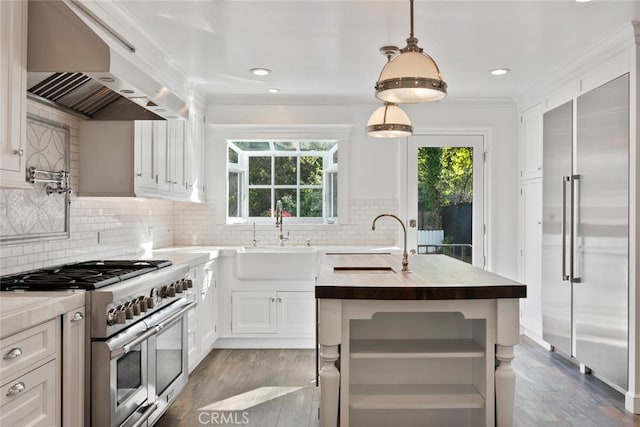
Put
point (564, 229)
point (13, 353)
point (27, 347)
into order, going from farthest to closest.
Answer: point (564, 229), point (27, 347), point (13, 353)

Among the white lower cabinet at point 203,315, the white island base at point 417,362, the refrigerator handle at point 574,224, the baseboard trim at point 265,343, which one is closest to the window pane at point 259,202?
the white lower cabinet at point 203,315

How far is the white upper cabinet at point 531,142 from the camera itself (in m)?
4.91

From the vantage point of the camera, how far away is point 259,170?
19.0 ft

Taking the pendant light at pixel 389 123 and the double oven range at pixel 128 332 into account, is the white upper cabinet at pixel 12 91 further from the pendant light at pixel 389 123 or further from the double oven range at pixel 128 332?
the pendant light at pixel 389 123

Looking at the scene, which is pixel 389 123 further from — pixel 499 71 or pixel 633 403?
pixel 633 403

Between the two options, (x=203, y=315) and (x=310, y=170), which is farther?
(x=310, y=170)

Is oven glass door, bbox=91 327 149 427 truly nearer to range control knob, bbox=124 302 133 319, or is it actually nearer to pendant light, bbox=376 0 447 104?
range control knob, bbox=124 302 133 319

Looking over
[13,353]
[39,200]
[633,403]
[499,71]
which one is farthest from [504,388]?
[499,71]

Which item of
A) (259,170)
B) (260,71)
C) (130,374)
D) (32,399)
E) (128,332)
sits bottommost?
(130,374)

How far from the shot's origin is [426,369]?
104 inches

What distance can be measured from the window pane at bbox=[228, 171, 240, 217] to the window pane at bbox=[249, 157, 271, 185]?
0.17 meters

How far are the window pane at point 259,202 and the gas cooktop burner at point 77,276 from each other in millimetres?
2560

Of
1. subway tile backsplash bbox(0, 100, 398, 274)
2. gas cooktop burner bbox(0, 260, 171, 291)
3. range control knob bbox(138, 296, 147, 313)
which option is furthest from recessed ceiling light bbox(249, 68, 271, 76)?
range control knob bbox(138, 296, 147, 313)

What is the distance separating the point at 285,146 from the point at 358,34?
7.74 feet
